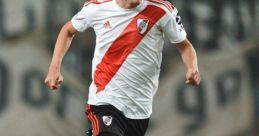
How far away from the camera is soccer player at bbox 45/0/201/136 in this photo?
6.12 meters

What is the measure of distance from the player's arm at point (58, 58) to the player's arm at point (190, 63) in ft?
2.66

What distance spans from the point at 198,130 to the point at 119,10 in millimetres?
4087

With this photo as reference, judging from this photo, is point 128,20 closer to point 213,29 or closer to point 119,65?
point 119,65

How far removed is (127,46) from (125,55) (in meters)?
0.07

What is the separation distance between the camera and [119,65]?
6.17m

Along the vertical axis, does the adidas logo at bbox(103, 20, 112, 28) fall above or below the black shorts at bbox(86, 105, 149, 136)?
above

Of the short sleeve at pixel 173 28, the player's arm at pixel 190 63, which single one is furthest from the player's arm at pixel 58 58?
the player's arm at pixel 190 63

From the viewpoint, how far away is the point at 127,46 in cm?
614

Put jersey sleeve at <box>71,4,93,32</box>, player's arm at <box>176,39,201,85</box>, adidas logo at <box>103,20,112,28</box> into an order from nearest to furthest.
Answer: player's arm at <box>176,39,201,85</box> < adidas logo at <box>103,20,112,28</box> < jersey sleeve at <box>71,4,93,32</box>

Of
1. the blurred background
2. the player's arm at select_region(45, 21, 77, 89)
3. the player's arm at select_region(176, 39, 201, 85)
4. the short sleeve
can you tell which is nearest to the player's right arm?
the player's arm at select_region(45, 21, 77, 89)

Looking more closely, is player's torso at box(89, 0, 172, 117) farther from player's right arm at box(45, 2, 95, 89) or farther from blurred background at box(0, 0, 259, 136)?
blurred background at box(0, 0, 259, 136)

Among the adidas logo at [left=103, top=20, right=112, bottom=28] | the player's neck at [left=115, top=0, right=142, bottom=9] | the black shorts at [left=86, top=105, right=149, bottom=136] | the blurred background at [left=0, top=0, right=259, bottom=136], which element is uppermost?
the player's neck at [left=115, top=0, right=142, bottom=9]

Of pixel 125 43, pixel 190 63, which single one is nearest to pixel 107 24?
pixel 125 43

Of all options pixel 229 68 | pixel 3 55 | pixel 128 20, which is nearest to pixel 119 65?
pixel 128 20
